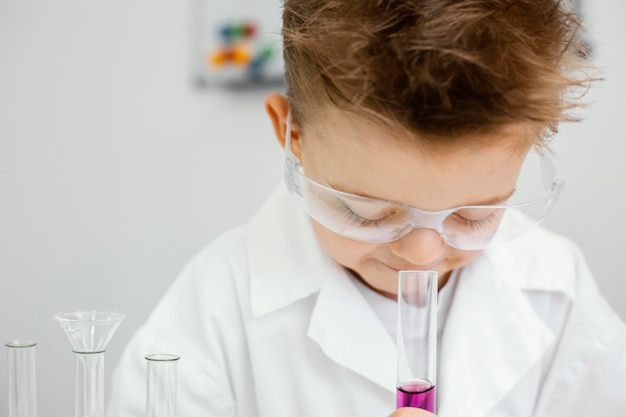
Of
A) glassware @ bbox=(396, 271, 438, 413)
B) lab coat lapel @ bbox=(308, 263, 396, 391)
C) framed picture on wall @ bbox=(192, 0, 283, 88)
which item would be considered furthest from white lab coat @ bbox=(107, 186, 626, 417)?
framed picture on wall @ bbox=(192, 0, 283, 88)

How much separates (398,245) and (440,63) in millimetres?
253

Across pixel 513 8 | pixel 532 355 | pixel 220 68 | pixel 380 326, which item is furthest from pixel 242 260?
pixel 220 68

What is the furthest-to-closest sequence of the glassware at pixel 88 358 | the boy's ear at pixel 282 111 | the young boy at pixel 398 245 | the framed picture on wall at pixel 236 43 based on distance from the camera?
the framed picture on wall at pixel 236 43 < the boy's ear at pixel 282 111 < the young boy at pixel 398 245 < the glassware at pixel 88 358

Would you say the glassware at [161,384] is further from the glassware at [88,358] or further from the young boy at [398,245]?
the young boy at [398,245]

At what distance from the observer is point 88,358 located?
2.52 ft

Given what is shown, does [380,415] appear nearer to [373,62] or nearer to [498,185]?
[498,185]

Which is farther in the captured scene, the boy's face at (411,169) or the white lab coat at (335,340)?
the white lab coat at (335,340)

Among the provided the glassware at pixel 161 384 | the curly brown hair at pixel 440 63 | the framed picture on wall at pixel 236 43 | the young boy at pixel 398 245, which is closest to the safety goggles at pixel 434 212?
the young boy at pixel 398 245

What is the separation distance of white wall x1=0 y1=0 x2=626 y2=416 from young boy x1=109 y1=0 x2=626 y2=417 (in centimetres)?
91

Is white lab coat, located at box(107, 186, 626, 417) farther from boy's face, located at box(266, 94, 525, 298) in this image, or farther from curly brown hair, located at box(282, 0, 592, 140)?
curly brown hair, located at box(282, 0, 592, 140)

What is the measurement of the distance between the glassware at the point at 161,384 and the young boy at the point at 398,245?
244mm

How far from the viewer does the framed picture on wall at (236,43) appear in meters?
2.12

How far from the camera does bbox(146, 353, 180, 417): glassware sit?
0.78 m

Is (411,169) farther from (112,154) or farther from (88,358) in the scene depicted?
(112,154)
